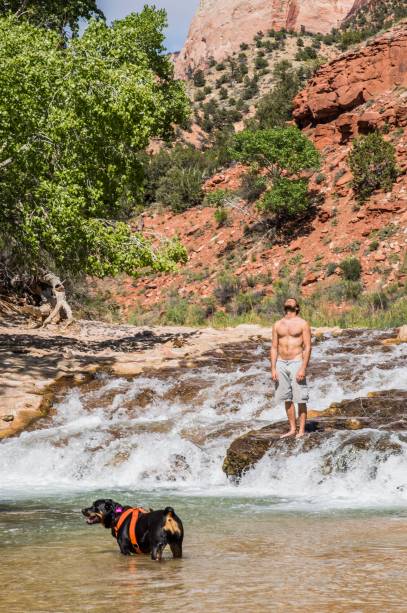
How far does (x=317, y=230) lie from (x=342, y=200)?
2.07m

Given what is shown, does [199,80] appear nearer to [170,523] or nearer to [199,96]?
[199,96]

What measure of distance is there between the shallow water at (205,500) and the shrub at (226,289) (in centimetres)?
1629

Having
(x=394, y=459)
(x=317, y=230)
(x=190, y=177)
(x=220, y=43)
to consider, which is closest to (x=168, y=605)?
(x=394, y=459)

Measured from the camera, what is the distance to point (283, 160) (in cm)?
3650

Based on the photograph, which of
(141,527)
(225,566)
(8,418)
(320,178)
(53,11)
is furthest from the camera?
(320,178)

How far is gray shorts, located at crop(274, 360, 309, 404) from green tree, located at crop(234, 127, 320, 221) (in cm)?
2636

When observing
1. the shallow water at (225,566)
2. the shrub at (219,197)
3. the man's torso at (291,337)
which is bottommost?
the shallow water at (225,566)

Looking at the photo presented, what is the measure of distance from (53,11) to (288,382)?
15.8 m

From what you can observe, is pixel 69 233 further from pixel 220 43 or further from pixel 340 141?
pixel 220 43

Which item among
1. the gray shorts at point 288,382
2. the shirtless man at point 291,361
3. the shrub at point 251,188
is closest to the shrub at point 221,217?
the shrub at point 251,188

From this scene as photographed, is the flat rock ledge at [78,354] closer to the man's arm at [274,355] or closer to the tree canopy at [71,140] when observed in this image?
the tree canopy at [71,140]

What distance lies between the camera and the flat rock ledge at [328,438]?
8.80 m

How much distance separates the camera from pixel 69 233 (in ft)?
48.4

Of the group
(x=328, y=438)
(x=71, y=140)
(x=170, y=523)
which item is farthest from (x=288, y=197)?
(x=170, y=523)
